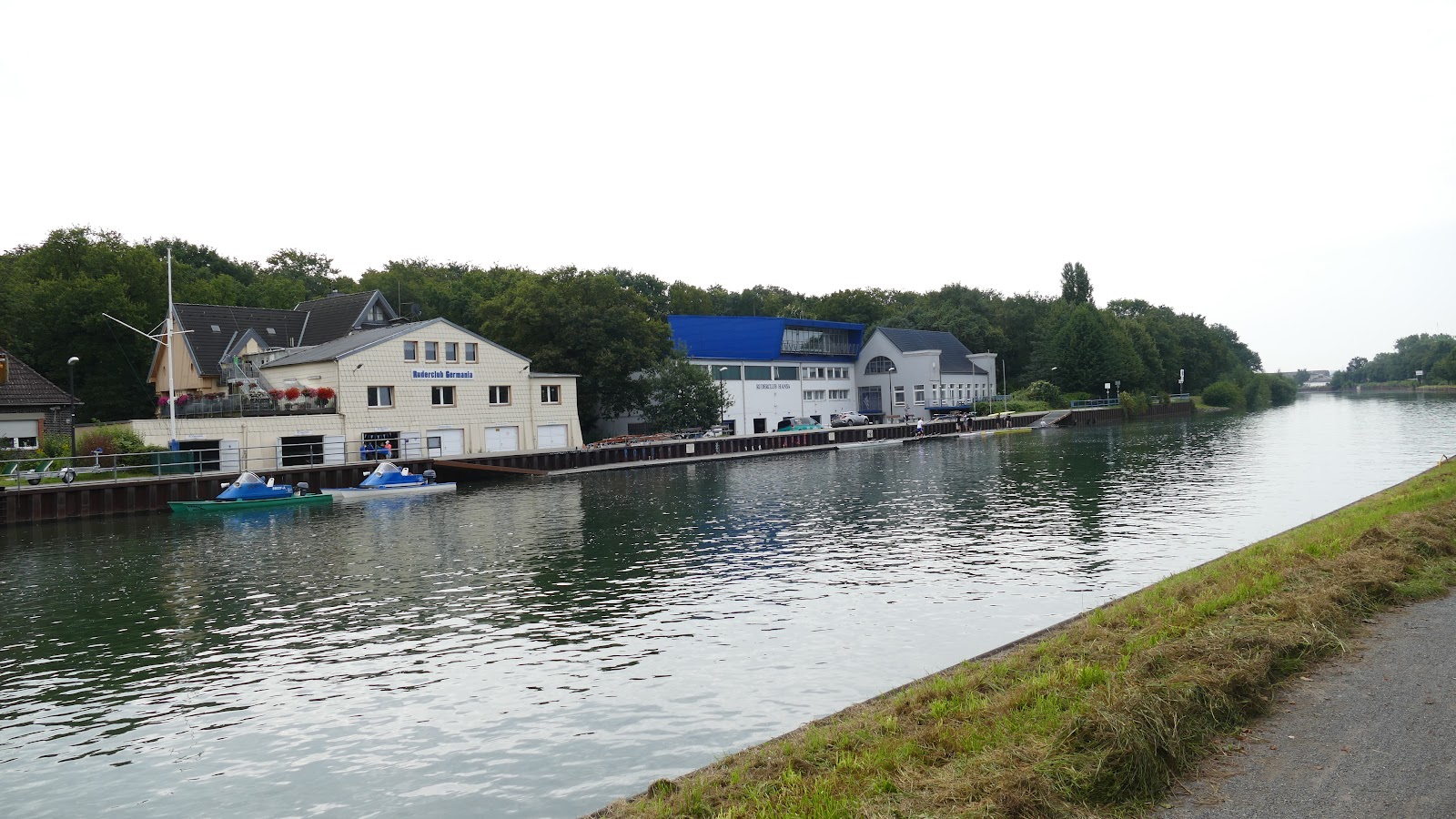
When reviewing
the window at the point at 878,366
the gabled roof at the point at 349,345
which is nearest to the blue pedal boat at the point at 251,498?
the gabled roof at the point at 349,345

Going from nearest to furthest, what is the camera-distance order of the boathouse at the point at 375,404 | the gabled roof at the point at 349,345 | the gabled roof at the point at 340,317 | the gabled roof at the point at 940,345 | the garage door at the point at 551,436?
the boathouse at the point at 375,404
the gabled roof at the point at 349,345
the garage door at the point at 551,436
the gabled roof at the point at 340,317
the gabled roof at the point at 940,345

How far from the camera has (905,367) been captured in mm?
108438

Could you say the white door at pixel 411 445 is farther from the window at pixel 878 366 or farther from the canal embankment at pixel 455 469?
the window at pixel 878 366

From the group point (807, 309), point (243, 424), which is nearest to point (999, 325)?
point (807, 309)

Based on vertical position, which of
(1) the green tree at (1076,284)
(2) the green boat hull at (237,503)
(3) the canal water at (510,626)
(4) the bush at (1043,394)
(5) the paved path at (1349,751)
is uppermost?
(1) the green tree at (1076,284)

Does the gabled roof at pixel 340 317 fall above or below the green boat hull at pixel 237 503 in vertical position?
above

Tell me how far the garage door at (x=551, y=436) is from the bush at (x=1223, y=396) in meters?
113

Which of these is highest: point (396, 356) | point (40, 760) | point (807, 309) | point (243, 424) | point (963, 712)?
point (807, 309)

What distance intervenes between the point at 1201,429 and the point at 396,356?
66530mm

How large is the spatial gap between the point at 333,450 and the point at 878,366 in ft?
227

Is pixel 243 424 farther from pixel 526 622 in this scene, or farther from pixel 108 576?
pixel 526 622

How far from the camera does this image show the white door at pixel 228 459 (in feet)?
164

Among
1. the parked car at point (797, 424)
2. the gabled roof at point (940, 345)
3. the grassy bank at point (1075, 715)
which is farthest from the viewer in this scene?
the gabled roof at point (940, 345)

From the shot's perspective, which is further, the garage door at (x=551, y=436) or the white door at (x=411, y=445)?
the garage door at (x=551, y=436)
